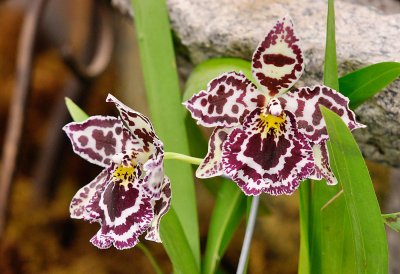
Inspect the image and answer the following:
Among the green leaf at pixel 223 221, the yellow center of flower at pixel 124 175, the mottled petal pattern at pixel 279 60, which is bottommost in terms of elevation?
the green leaf at pixel 223 221

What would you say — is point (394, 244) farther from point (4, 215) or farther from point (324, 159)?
point (4, 215)

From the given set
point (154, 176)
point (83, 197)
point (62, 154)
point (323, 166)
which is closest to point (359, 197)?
point (323, 166)

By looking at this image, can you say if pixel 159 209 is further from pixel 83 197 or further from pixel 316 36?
pixel 316 36

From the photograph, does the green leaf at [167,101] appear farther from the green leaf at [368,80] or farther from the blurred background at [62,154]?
the blurred background at [62,154]

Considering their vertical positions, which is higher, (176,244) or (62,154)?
(176,244)

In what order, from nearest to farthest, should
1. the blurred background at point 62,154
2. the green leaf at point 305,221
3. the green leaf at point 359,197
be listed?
the green leaf at point 359,197, the green leaf at point 305,221, the blurred background at point 62,154

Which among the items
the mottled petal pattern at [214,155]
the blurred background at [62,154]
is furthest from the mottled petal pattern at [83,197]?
the blurred background at [62,154]
